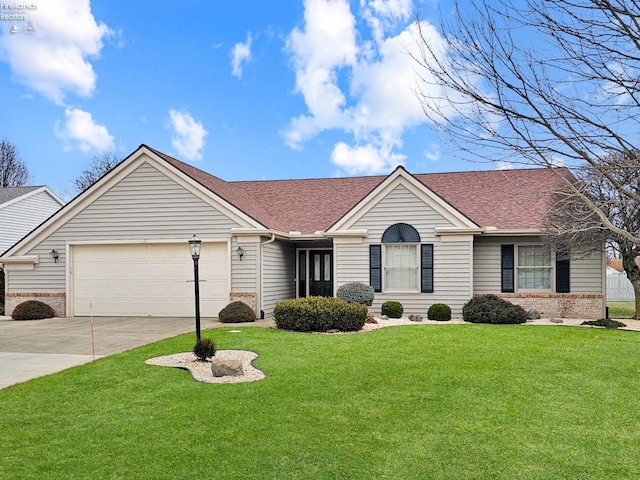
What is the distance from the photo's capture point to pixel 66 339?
1304 centimetres

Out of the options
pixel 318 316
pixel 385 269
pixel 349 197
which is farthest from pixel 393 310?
pixel 349 197

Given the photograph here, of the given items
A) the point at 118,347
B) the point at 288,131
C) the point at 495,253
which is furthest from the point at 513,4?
the point at 288,131

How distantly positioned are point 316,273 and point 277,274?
7.08 feet

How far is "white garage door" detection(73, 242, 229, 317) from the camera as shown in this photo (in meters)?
17.8

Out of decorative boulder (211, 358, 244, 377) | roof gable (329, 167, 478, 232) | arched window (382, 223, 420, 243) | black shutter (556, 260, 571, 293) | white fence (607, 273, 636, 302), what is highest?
roof gable (329, 167, 478, 232)

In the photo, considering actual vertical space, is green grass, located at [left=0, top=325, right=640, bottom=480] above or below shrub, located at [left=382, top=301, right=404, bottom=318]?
below

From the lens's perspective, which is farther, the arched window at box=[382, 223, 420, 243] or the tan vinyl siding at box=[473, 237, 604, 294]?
the arched window at box=[382, 223, 420, 243]

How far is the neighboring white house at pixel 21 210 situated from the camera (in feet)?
89.9

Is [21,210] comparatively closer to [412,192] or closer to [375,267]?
[375,267]

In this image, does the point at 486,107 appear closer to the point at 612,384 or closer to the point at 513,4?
the point at 513,4

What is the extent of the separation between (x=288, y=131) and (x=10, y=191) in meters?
17.2

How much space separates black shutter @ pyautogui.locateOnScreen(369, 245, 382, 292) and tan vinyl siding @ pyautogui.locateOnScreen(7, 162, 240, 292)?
4582 mm

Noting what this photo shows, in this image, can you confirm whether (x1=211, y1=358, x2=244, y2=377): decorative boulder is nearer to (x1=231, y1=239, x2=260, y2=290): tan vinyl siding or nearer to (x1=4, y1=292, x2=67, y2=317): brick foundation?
(x1=231, y1=239, x2=260, y2=290): tan vinyl siding

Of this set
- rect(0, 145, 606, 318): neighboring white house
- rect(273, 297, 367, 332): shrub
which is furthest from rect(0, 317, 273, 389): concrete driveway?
rect(273, 297, 367, 332): shrub
